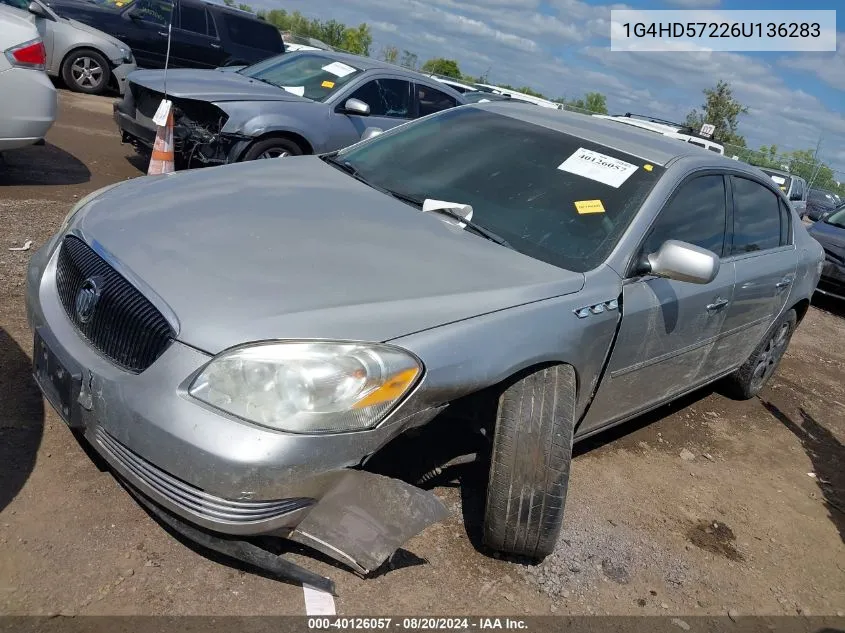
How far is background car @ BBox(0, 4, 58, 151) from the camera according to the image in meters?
6.05

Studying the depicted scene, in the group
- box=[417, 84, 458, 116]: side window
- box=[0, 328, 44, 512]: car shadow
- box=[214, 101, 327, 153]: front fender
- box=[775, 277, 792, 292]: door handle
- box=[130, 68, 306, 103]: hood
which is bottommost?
box=[0, 328, 44, 512]: car shadow

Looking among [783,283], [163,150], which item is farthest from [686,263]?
Result: [163,150]

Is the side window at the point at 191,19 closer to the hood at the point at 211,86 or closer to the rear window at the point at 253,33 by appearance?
the rear window at the point at 253,33

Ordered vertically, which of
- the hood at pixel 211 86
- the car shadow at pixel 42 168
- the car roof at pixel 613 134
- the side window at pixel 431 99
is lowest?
the car shadow at pixel 42 168

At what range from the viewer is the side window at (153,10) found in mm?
13961

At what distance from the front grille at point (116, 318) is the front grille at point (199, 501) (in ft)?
0.96

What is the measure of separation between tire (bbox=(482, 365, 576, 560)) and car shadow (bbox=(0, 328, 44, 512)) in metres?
1.78

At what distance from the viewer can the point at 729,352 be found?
464 cm

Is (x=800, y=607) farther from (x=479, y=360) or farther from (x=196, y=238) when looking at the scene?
(x=196, y=238)

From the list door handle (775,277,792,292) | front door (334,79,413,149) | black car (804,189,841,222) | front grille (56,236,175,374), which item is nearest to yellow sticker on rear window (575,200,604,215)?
door handle (775,277,792,292)

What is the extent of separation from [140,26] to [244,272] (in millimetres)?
13116

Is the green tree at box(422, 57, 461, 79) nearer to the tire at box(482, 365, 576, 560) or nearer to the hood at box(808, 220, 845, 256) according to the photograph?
the hood at box(808, 220, 845, 256)

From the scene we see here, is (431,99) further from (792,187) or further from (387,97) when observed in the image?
(792,187)

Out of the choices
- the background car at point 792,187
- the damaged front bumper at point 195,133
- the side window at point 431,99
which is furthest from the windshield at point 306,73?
the background car at point 792,187
